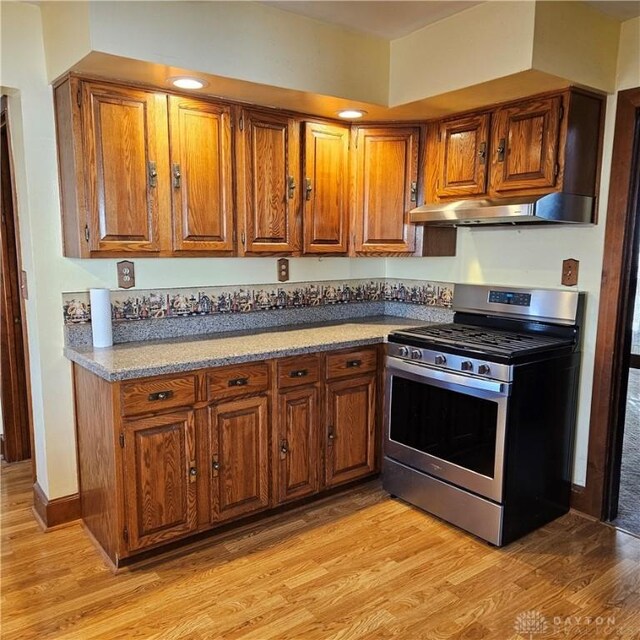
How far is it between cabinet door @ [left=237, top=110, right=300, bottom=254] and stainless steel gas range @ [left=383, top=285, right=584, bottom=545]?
0.88 metres

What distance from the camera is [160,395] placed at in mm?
2354

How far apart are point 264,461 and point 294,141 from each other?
68.8 inches

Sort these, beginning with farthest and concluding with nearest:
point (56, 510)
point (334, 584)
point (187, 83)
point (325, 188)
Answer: point (325, 188) < point (56, 510) < point (187, 83) < point (334, 584)

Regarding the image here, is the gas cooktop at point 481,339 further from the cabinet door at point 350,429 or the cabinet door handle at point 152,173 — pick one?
the cabinet door handle at point 152,173

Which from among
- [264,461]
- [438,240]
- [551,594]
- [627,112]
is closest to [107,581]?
[264,461]

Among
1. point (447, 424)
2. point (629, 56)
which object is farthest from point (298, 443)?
point (629, 56)

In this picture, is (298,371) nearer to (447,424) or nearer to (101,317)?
(447,424)

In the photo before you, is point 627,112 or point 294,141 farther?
point 294,141

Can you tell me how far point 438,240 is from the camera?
3.37m

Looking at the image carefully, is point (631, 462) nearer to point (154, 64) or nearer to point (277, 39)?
point (277, 39)

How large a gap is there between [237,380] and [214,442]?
1.01 feet

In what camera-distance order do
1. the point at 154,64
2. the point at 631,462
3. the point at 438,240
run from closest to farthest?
the point at 154,64 < the point at 438,240 < the point at 631,462

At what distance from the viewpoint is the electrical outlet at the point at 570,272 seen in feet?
9.37

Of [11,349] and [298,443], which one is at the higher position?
[11,349]
